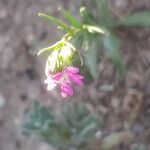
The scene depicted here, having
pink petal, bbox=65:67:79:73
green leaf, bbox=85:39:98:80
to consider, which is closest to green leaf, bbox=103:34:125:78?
green leaf, bbox=85:39:98:80

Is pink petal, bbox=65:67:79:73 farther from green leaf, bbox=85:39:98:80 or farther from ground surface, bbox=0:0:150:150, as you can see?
ground surface, bbox=0:0:150:150

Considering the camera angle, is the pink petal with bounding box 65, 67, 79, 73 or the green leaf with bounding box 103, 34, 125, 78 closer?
the pink petal with bounding box 65, 67, 79, 73

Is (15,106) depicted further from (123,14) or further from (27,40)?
(123,14)

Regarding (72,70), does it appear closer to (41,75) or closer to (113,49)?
(113,49)

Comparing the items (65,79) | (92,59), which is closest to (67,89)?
(65,79)

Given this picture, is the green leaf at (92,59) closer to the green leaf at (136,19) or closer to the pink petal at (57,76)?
the green leaf at (136,19)

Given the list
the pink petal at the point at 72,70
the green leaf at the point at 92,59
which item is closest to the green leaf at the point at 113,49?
the green leaf at the point at 92,59
